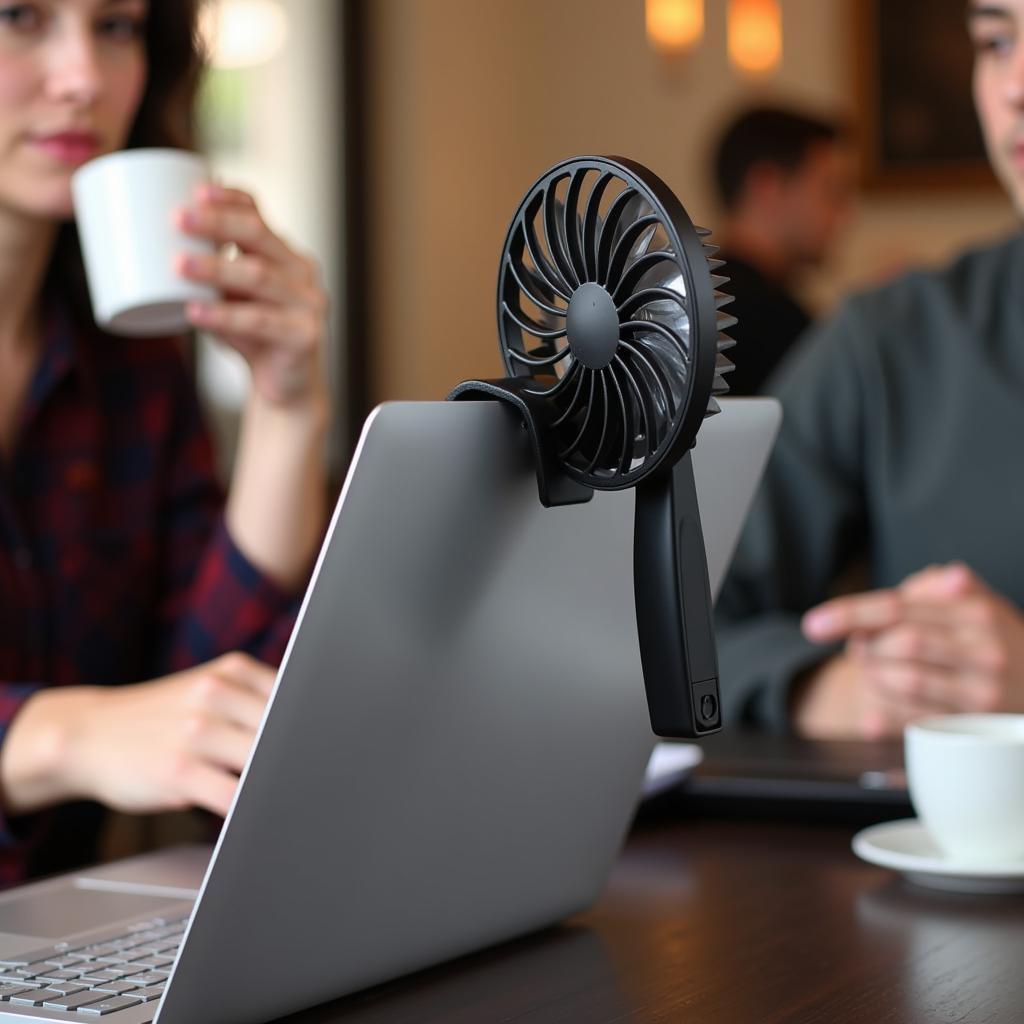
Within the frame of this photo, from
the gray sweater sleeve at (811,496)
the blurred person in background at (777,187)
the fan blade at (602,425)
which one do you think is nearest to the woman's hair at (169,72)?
the gray sweater sleeve at (811,496)

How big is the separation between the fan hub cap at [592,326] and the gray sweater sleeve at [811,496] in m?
1.06

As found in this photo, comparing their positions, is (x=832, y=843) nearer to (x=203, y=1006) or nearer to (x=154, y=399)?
(x=203, y=1006)

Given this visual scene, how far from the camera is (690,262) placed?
0.50m

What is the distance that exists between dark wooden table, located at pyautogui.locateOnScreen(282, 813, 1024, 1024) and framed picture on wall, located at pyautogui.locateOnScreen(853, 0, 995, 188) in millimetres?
4255

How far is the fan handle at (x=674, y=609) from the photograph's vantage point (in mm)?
537

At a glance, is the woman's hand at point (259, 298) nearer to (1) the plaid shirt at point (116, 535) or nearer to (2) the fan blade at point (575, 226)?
(1) the plaid shirt at point (116, 535)

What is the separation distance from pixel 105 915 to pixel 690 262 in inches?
17.2

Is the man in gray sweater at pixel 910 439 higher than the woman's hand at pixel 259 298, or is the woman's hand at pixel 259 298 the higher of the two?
the woman's hand at pixel 259 298

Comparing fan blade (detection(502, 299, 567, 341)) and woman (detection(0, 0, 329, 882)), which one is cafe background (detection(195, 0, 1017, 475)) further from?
fan blade (detection(502, 299, 567, 341))

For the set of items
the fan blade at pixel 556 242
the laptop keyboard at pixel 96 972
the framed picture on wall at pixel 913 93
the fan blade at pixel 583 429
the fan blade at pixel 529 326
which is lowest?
the laptop keyboard at pixel 96 972

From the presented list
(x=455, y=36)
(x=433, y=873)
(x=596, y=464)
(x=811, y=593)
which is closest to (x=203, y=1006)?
(x=433, y=873)

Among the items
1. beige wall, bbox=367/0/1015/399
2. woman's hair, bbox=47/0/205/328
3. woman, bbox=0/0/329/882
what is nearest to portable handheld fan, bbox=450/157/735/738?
woman, bbox=0/0/329/882

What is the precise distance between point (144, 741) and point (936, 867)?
0.43 meters

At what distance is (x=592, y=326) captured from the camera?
537mm
